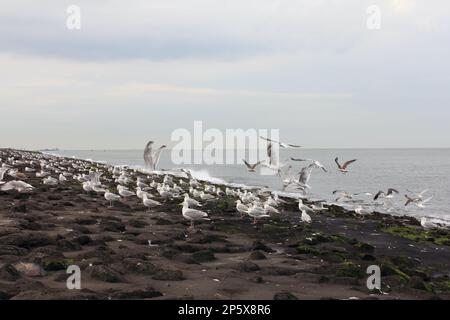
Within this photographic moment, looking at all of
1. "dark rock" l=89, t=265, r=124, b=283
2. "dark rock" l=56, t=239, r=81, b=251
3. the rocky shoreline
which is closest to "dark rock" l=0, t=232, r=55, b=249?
the rocky shoreline

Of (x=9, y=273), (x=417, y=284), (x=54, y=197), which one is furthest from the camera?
(x=54, y=197)

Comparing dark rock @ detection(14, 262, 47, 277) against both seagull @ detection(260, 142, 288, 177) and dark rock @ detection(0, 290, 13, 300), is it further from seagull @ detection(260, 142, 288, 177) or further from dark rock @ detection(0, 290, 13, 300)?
seagull @ detection(260, 142, 288, 177)

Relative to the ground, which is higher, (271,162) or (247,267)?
(271,162)

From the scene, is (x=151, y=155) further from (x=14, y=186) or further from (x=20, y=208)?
(x=20, y=208)

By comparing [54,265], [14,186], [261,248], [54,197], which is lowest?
[261,248]

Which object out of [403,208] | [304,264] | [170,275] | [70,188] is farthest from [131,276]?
[403,208]

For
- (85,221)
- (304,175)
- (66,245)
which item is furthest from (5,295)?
(304,175)

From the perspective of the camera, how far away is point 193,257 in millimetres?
12953

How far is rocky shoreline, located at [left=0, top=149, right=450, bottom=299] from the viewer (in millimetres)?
10013

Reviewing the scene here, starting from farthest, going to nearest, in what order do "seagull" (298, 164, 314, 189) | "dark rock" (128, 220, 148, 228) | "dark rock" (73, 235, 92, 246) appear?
"seagull" (298, 164, 314, 189) < "dark rock" (128, 220, 148, 228) < "dark rock" (73, 235, 92, 246)

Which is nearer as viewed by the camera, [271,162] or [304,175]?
[271,162]

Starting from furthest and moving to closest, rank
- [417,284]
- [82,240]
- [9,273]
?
1. [82,240]
2. [417,284]
3. [9,273]
